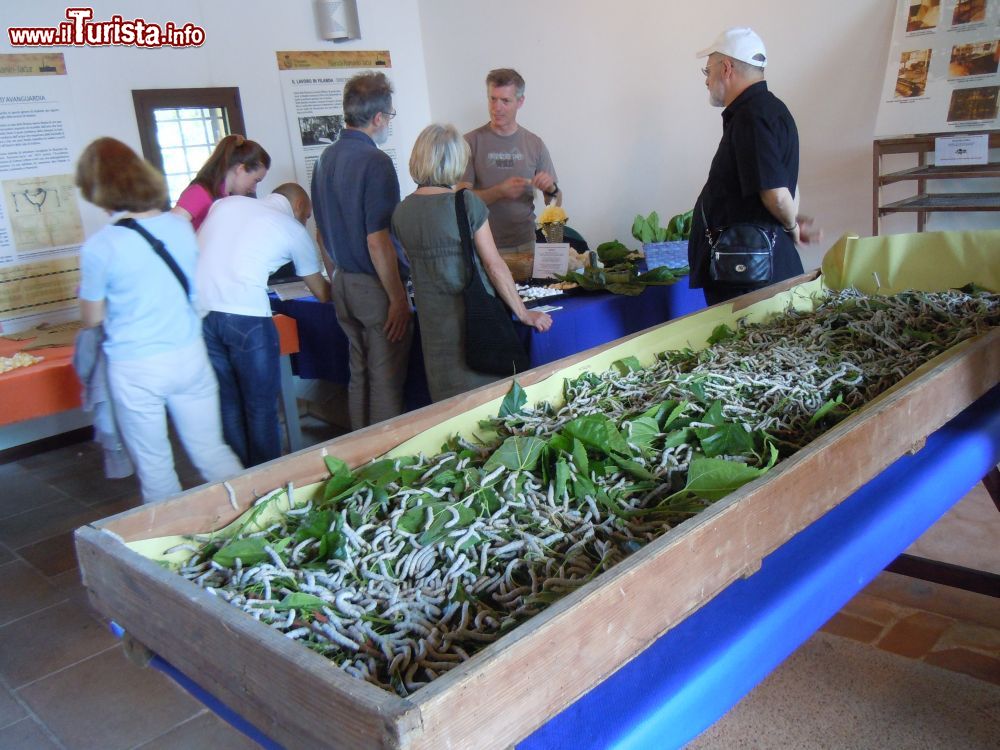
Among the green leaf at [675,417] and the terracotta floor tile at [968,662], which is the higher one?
the green leaf at [675,417]

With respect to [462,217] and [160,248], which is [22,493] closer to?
[160,248]

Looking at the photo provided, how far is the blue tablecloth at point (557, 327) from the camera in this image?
3062 mm

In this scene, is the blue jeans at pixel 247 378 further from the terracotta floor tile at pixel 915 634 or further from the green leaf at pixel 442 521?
the terracotta floor tile at pixel 915 634

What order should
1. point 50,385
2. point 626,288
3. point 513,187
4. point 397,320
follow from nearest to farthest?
point 50,385 < point 397,320 < point 626,288 < point 513,187

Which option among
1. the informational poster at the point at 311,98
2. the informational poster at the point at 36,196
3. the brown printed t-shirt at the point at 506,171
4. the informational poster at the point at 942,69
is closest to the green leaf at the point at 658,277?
the brown printed t-shirt at the point at 506,171

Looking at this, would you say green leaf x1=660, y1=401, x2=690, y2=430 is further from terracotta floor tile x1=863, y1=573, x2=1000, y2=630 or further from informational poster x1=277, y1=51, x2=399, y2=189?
informational poster x1=277, y1=51, x2=399, y2=189

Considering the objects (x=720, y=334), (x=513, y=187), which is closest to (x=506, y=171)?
(x=513, y=187)

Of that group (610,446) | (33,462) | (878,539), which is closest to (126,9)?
(33,462)

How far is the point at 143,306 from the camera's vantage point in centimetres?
246

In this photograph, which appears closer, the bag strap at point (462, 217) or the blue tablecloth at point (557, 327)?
the bag strap at point (462, 217)

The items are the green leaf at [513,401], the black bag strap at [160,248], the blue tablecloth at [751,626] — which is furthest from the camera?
the black bag strap at [160,248]

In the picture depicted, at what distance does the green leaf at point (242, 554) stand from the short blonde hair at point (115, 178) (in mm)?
1556

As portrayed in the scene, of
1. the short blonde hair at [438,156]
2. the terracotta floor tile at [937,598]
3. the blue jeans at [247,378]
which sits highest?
the short blonde hair at [438,156]

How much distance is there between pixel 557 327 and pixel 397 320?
0.63 metres
